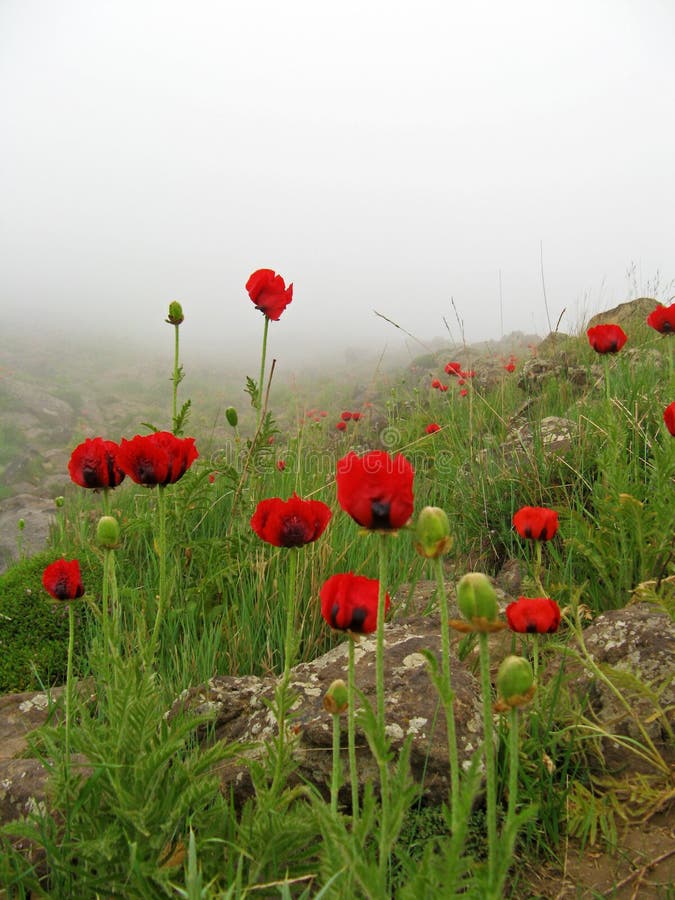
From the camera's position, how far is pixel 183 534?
8.97 feet

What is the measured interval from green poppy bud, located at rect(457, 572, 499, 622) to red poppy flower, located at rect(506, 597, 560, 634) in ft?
1.77

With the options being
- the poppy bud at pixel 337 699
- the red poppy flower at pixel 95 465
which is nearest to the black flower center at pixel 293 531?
the poppy bud at pixel 337 699

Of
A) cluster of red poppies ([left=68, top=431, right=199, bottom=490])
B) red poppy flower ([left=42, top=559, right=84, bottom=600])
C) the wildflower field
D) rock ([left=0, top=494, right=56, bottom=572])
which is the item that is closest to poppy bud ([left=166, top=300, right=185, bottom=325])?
the wildflower field

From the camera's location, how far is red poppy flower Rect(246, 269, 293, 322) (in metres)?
2.39

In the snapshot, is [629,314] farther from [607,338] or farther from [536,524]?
[536,524]

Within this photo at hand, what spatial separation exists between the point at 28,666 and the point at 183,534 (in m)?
0.89

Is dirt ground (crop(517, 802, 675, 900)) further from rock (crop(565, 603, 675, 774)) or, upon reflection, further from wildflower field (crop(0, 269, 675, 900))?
rock (crop(565, 603, 675, 774))

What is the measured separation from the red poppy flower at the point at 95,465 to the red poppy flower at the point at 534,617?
1.02 m

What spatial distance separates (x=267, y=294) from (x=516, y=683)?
74.9 inches

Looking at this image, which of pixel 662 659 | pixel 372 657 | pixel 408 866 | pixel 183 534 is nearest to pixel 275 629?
pixel 372 657

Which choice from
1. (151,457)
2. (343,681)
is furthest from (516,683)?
(151,457)

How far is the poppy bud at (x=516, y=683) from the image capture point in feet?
2.68

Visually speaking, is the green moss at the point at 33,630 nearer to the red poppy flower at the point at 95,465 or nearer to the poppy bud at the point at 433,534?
the red poppy flower at the point at 95,465

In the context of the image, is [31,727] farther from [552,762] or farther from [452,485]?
[452,485]
